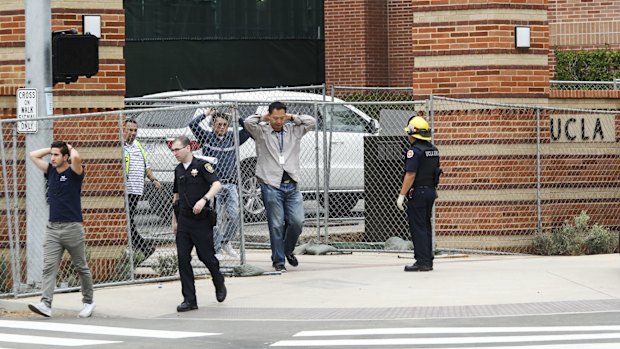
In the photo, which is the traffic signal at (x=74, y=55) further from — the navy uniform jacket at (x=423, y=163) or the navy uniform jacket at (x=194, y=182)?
the navy uniform jacket at (x=423, y=163)

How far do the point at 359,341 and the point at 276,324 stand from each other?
54.3 inches

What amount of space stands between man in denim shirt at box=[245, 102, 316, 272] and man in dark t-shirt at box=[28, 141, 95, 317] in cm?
316

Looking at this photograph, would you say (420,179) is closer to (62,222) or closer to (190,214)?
(190,214)

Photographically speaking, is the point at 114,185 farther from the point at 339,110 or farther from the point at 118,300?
the point at 339,110

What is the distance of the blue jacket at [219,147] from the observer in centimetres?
1617

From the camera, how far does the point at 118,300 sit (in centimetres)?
1378

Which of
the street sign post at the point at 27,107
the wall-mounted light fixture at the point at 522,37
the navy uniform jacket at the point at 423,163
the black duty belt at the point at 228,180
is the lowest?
the black duty belt at the point at 228,180

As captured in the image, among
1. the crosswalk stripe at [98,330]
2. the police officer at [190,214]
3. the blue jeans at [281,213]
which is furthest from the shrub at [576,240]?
the crosswalk stripe at [98,330]

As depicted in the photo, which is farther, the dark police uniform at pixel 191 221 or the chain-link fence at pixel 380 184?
the chain-link fence at pixel 380 184

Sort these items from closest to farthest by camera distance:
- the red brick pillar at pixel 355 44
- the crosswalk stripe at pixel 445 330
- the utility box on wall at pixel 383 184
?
1. the crosswalk stripe at pixel 445 330
2. the utility box on wall at pixel 383 184
3. the red brick pillar at pixel 355 44

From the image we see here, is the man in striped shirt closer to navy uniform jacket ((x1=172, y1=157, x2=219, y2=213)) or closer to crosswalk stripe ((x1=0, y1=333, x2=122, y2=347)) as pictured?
navy uniform jacket ((x1=172, y1=157, x2=219, y2=213))

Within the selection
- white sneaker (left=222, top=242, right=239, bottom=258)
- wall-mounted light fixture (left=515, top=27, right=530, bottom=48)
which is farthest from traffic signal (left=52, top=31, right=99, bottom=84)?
wall-mounted light fixture (left=515, top=27, right=530, bottom=48)

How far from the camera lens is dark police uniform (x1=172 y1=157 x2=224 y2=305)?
42.6 ft

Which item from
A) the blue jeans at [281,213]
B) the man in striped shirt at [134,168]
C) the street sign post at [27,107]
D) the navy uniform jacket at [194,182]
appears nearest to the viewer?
the navy uniform jacket at [194,182]
